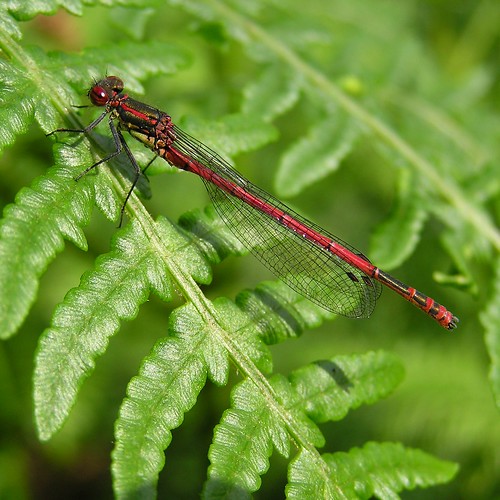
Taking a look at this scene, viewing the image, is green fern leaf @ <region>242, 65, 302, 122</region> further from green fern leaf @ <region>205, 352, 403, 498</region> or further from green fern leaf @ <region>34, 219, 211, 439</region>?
green fern leaf @ <region>205, 352, 403, 498</region>

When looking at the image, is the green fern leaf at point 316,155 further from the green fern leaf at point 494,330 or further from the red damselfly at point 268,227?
the green fern leaf at point 494,330

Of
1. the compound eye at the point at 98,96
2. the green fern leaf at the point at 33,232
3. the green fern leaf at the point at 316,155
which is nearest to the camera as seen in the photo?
the green fern leaf at the point at 33,232

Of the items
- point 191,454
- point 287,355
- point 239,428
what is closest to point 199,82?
point 287,355

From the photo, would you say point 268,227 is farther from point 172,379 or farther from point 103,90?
point 172,379

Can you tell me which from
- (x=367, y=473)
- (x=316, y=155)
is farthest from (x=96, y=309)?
(x=316, y=155)

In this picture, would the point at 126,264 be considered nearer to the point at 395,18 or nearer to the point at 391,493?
the point at 391,493

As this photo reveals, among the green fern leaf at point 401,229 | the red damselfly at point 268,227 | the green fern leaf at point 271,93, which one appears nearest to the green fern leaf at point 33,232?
the red damselfly at point 268,227

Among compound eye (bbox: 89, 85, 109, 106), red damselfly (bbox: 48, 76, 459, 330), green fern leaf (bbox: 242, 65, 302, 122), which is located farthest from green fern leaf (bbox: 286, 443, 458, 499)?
green fern leaf (bbox: 242, 65, 302, 122)

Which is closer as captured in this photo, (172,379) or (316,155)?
(172,379)
